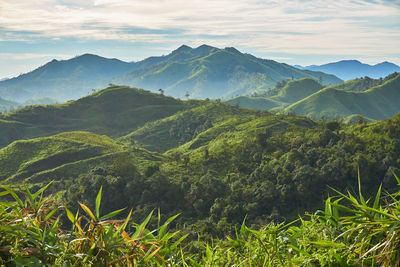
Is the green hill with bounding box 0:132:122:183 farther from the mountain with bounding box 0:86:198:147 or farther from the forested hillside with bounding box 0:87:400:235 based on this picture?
the mountain with bounding box 0:86:198:147

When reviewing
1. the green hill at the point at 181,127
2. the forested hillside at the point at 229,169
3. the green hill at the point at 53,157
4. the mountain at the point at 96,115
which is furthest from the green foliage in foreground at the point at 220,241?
the mountain at the point at 96,115

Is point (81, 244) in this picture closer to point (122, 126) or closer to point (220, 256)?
point (220, 256)

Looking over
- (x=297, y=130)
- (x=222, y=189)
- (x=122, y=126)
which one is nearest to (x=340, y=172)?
(x=222, y=189)

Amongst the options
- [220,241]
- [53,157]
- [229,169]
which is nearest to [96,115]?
[53,157]

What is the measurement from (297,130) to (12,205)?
255 feet

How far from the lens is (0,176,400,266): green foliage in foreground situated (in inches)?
112

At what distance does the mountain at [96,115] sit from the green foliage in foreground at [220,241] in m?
125

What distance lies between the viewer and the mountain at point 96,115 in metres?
122

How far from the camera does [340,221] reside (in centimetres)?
333

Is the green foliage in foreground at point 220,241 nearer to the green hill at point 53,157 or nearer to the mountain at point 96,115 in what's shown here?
the green hill at point 53,157

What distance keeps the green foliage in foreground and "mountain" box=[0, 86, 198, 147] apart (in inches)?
4939

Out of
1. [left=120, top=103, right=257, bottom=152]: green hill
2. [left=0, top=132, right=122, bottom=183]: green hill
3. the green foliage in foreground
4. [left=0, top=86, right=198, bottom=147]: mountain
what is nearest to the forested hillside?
[left=0, top=132, right=122, bottom=183]: green hill

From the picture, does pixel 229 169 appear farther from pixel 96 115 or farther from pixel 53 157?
pixel 96 115

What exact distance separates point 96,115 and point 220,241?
14697 centimetres
